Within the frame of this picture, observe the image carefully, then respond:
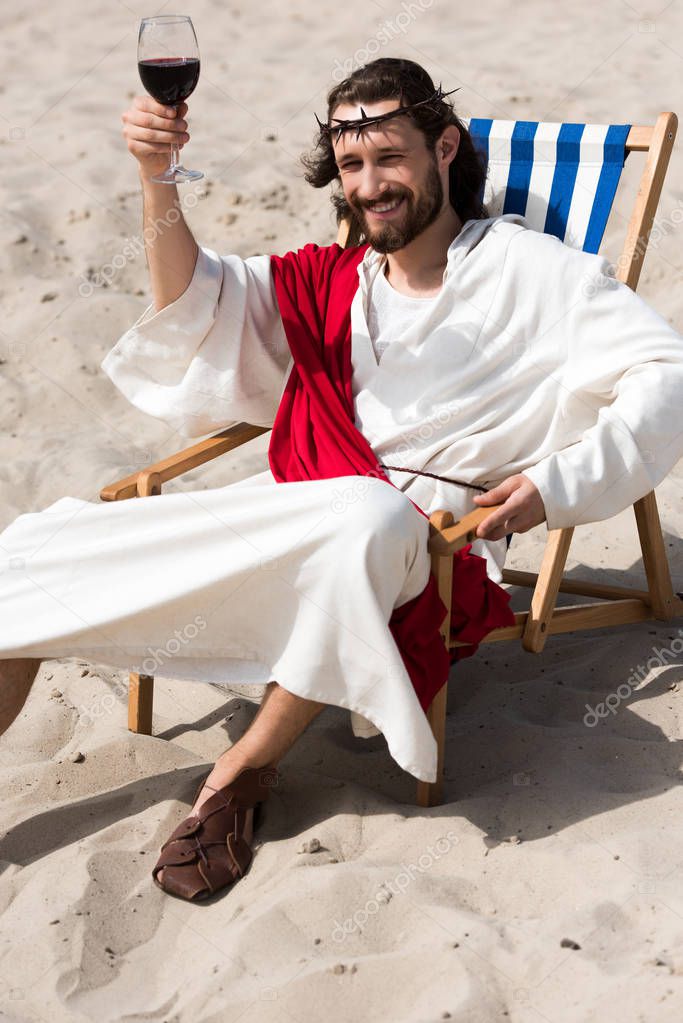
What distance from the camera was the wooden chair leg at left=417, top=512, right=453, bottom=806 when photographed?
2.78 m

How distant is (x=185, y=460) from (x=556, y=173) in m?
1.31

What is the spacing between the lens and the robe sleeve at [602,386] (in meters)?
2.85

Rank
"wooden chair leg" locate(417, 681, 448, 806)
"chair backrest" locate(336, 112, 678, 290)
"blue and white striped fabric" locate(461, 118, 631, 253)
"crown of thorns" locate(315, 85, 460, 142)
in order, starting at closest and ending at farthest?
"wooden chair leg" locate(417, 681, 448, 806) → "crown of thorns" locate(315, 85, 460, 142) → "chair backrest" locate(336, 112, 678, 290) → "blue and white striped fabric" locate(461, 118, 631, 253)

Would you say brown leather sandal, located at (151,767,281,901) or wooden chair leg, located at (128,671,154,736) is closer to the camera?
brown leather sandal, located at (151,767,281,901)

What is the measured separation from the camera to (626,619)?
11.5 feet

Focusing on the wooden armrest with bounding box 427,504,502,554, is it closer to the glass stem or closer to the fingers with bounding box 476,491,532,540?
the fingers with bounding box 476,491,532,540

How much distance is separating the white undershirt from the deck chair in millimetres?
442

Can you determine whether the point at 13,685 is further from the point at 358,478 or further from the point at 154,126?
the point at 154,126

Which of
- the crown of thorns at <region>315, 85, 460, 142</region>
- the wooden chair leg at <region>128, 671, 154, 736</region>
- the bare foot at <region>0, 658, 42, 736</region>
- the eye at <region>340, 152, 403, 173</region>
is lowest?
the wooden chair leg at <region>128, 671, 154, 736</region>

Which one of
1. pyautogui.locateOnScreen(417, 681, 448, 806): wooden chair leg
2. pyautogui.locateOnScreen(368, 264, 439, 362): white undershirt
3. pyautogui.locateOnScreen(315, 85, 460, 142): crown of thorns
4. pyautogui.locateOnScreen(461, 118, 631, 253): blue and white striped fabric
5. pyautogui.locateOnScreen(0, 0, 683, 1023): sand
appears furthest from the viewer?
pyautogui.locateOnScreen(461, 118, 631, 253): blue and white striped fabric

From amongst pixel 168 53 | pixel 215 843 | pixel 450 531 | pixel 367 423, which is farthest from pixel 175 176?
pixel 215 843

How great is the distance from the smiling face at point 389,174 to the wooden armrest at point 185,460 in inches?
26.1

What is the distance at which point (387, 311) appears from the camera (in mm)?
3367

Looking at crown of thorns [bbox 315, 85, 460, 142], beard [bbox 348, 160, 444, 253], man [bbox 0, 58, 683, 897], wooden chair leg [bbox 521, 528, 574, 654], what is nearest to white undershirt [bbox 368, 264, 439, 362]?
man [bbox 0, 58, 683, 897]
